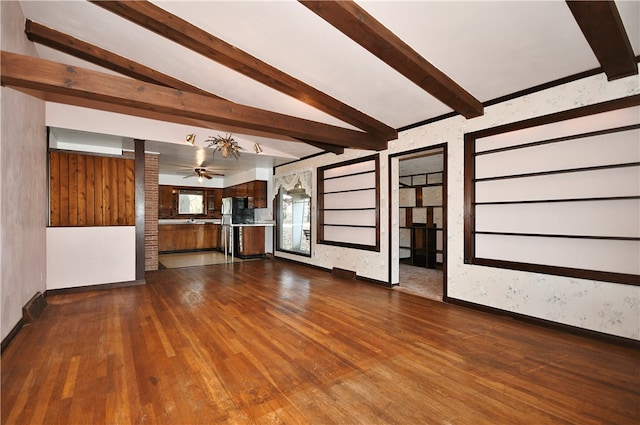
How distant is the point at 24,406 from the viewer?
1.80m

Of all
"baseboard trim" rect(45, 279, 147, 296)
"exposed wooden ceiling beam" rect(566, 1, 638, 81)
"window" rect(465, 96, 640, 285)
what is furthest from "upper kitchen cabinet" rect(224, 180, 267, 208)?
"exposed wooden ceiling beam" rect(566, 1, 638, 81)

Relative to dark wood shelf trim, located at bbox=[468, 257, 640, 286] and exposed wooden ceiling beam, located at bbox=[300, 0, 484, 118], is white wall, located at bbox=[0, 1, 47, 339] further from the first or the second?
dark wood shelf trim, located at bbox=[468, 257, 640, 286]

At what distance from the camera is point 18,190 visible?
122 inches

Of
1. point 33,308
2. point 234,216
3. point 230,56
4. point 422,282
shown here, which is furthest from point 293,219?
point 33,308

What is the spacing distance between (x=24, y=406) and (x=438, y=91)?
14.2ft

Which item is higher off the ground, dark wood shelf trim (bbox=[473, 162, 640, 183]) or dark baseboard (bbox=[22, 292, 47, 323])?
dark wood shelf trim (bbox=[473, 162, 640, 183])

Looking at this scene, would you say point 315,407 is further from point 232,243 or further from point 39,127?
point 232,243

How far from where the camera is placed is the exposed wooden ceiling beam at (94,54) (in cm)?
351

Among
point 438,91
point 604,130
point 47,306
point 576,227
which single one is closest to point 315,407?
point 576,227

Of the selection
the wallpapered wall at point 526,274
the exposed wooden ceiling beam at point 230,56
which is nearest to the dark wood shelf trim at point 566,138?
the wallpapered wall at point 526,274

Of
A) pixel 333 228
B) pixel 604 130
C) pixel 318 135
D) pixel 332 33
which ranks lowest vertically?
pixel 333 228

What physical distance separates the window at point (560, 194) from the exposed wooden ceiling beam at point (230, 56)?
1.69 m

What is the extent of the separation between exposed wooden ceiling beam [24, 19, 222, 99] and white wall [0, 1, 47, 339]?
17cm

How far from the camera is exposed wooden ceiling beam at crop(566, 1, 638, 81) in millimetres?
2041
